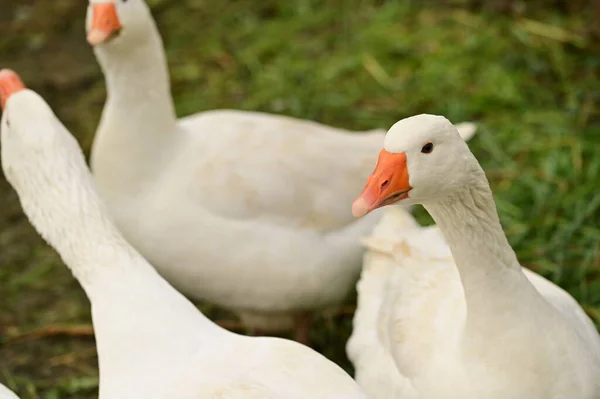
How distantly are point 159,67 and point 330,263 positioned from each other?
3.73 feet

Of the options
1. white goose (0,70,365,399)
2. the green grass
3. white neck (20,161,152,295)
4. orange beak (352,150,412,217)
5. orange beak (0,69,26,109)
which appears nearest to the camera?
orange beak (352,150,412,217)

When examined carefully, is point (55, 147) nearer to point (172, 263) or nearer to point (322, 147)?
point (172, 263)

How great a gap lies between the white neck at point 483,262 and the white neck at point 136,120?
157cm

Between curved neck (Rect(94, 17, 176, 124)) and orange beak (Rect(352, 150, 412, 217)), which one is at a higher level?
orange beak (Rect(352, 150, 412, 217))

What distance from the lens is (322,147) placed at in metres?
3.92

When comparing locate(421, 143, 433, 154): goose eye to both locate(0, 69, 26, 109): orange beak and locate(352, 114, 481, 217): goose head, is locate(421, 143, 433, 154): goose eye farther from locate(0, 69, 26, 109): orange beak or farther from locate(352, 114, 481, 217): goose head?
locate(0, 69, 26, 109): orange beak

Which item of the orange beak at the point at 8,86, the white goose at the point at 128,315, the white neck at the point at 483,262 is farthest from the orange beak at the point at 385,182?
the orange beak at the point at 8,86

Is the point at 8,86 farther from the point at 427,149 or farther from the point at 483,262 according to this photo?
the point at 483,262

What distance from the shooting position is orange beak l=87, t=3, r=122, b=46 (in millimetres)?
3393

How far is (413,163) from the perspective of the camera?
231 cm

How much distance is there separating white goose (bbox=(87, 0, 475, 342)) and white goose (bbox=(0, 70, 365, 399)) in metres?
0.65

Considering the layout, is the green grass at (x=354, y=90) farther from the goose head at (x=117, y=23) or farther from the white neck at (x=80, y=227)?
the goose head at (x=117, y=23)

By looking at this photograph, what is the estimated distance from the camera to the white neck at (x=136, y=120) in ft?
12.0

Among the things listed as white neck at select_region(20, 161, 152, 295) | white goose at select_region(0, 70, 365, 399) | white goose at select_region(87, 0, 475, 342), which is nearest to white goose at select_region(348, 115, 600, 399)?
white goose at select_region(0, 70, 365, 399)
